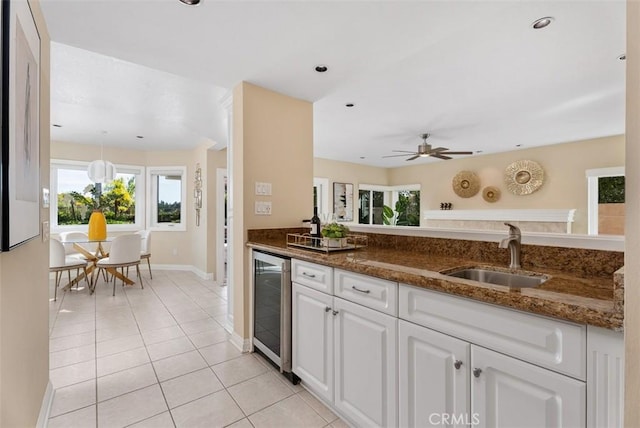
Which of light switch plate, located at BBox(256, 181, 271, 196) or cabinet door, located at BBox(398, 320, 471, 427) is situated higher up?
light switch plate, located at BBox(256, 181, 271, 196)

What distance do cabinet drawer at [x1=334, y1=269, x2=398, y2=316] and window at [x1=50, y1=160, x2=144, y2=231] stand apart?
17.9ft

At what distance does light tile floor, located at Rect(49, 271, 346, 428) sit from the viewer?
1.76 m

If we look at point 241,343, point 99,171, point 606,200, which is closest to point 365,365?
point 241,343

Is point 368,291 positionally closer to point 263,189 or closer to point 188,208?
point 263,189

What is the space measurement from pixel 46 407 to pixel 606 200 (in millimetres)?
7213

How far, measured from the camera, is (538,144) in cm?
553

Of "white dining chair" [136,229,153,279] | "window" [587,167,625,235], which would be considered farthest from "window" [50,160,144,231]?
"window" [587,167,625,235]


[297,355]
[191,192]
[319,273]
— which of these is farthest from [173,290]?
[319,273]

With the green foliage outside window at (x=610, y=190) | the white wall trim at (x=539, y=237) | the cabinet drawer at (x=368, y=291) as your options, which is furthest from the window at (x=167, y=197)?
the green foliage outside window at (x=610, y=190)

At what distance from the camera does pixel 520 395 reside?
0.99 m

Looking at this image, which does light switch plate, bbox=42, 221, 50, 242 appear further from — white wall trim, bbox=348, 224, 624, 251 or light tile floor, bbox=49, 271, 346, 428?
white wall trim, bbox=348, 224, 624, 251

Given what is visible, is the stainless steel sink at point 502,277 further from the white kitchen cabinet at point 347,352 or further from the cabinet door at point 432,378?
the white kitchen cabinet at point 347,352

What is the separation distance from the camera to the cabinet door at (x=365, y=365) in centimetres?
140

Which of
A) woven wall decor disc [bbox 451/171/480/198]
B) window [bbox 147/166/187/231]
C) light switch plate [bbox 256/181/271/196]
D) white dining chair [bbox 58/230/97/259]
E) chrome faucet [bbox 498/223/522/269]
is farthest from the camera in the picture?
woven wall decor disc [bbox 451/171/480/198]
